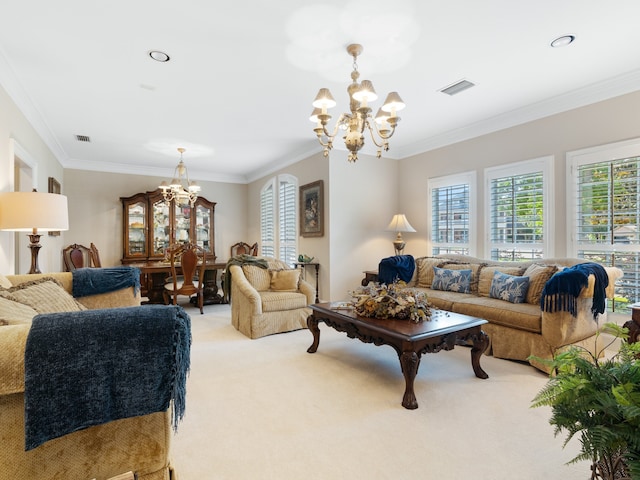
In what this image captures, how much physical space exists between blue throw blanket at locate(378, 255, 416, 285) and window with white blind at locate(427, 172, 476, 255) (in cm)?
83

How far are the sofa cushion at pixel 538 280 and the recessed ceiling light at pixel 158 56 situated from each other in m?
3.90

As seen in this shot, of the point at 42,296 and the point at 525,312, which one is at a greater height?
the point at 42,296

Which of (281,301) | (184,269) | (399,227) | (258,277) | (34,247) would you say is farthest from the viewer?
(399,227)

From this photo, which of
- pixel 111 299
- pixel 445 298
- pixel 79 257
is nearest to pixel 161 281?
pixel 79 257

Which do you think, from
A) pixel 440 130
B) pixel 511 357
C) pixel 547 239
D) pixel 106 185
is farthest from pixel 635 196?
pixel 106 185

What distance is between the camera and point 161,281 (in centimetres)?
555

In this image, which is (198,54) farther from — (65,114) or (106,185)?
(106,185)

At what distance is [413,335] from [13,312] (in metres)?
2.16

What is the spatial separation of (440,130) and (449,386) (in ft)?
11.8

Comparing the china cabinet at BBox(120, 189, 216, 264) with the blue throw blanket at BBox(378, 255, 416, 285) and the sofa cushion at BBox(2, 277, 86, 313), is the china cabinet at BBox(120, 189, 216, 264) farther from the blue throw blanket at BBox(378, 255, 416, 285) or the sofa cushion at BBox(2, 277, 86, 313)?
the sofa cushion at BBox(2, 277, 86, 313)

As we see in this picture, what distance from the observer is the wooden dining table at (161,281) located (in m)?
5.14

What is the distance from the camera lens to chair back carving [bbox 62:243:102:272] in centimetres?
574

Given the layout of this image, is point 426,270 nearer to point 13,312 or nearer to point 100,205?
point 13,312

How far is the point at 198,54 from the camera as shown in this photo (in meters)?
2.81
